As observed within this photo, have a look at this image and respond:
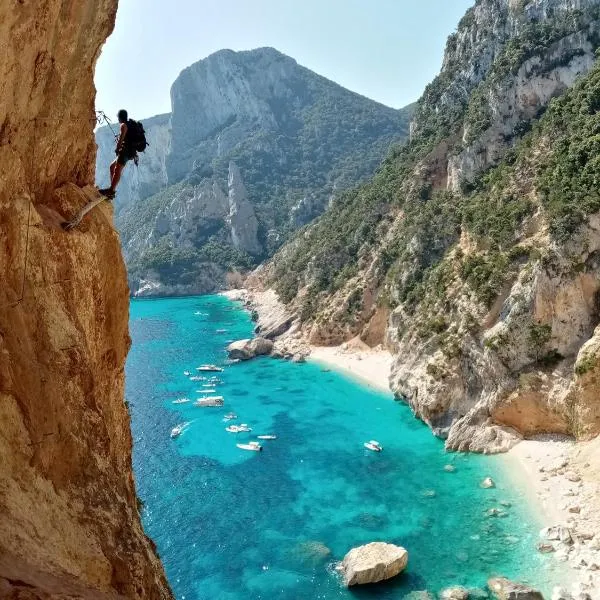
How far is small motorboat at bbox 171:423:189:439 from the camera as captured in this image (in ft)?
149

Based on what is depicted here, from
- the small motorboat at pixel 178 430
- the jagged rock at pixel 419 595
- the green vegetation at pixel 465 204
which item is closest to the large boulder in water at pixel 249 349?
the green vegetation at pixel 465 204

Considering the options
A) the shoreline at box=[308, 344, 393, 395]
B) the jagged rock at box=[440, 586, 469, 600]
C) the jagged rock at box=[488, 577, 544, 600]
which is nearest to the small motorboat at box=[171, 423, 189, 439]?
the shoreline at box=[308, 344, 393, 395]

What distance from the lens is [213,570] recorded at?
2703 centimetres

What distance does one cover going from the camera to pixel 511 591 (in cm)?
2272

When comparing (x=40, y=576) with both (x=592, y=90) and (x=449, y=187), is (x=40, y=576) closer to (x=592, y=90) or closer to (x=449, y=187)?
(x=592, y=90)

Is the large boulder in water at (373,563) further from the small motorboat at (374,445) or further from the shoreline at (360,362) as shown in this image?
the shoreline at (360,362)

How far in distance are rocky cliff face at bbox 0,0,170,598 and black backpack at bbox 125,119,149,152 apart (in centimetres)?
124

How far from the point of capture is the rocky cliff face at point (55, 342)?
7953 millimetres

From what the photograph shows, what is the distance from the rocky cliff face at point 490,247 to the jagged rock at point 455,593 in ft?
48.2

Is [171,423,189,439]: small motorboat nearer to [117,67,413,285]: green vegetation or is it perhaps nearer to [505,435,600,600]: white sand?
[505,435,600,600]: white sand

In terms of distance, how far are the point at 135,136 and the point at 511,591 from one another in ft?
74.7

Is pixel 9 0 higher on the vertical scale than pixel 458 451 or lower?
higher

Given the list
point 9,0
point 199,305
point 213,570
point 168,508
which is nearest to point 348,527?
point 213,570

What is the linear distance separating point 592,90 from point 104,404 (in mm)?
48987
